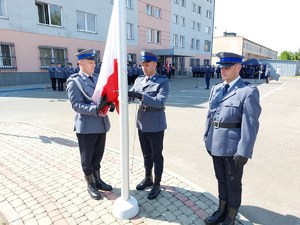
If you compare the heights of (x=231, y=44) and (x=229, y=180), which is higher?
(x=231, y=44)

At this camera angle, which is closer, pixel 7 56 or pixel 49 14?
pixel 7 56

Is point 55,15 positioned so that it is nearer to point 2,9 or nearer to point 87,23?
point 87,23

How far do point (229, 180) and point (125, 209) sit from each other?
4.13 ft

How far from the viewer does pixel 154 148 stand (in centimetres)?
328

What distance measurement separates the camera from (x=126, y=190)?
116 inches

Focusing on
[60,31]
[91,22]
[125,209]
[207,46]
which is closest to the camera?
[125,209]

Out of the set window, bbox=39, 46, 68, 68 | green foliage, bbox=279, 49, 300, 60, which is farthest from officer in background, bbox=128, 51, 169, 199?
green foliage, bbox=279, 49, 300, 60

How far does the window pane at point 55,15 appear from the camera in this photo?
1882 cm

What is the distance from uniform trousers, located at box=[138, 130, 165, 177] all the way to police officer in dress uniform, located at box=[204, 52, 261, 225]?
73cm

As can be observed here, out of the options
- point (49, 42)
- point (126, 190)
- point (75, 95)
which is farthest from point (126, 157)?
point (49, 42)

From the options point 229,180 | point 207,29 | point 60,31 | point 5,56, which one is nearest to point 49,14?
point 60,31

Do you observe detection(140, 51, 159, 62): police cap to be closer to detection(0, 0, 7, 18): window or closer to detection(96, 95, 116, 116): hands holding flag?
detection(96, 95, 116, 116): hands holding flag

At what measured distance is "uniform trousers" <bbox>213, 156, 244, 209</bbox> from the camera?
258cm

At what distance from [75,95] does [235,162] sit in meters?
2.06
